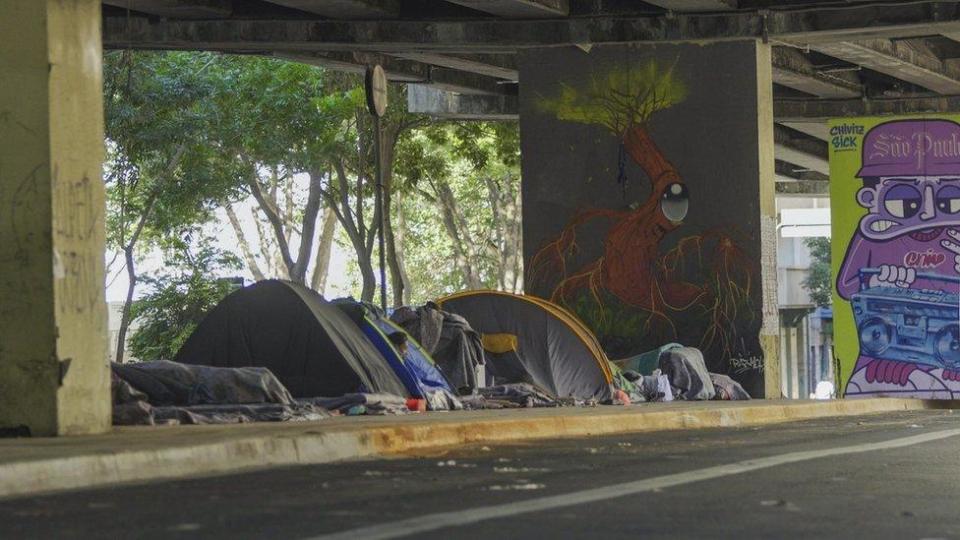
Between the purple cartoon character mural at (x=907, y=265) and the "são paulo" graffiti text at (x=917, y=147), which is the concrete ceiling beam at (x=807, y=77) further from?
the "são paulo" graffiti text at (x=917, y=147)

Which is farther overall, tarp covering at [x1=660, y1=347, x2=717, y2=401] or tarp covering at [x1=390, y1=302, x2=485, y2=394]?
tarp covering at [x1=660, y1=347, x2=717, y2=401]

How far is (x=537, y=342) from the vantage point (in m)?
20.7

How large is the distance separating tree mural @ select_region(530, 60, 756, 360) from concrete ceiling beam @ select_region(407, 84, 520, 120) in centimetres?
765

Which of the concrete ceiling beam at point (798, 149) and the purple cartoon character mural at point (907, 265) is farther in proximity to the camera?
the concrete ceiling beam at point (798, 149)

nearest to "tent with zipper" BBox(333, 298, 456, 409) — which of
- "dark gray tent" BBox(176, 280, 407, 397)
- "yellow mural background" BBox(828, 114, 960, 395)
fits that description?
"dark gray tent" BBox(176, 280, 407, 397)

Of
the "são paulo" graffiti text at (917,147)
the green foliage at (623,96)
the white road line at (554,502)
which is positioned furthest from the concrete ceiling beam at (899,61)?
the white road line at (554,502)

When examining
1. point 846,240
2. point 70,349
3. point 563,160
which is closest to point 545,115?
point 563,160

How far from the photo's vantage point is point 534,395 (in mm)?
18406

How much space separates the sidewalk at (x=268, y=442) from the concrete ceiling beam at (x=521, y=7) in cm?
724

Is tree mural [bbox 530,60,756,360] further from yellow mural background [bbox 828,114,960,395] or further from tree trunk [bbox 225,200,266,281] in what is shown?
tree trunk [bbox 225,200,266,281]

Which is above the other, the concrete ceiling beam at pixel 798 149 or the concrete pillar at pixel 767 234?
the concrete ceiling beam at pixel 798 149

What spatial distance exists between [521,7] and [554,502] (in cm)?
1559

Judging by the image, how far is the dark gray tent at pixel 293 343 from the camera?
54.1 feet

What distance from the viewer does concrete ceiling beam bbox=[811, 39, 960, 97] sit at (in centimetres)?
2648
